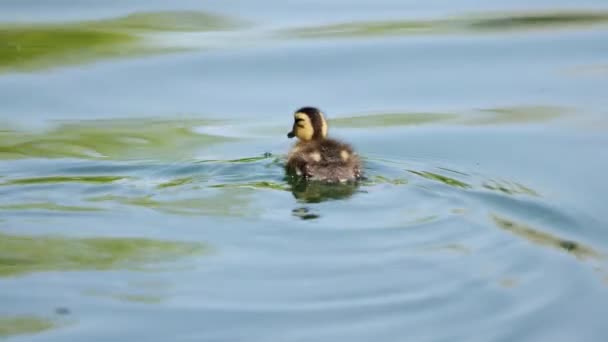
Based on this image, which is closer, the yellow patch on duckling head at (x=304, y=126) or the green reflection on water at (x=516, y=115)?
the yellow patch on duckling head at (x=304, y=126)

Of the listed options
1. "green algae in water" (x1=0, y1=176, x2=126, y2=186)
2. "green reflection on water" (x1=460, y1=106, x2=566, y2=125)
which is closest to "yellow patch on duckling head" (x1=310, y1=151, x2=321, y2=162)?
"green algae in water" (x1=0, y1=176, x2=126, y2=186)

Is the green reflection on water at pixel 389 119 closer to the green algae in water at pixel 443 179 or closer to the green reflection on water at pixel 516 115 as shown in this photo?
the green reflection on water at pixel 516 115

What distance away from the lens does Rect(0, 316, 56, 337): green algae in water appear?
20.6ft

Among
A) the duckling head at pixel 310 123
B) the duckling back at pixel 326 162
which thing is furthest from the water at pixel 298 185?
the duckling head at pixel 310 123

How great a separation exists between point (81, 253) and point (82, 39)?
546 centimetres

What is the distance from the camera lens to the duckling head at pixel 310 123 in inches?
379

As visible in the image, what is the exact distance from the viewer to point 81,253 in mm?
7395

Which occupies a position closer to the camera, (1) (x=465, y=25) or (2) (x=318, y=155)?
(2) (x=318, y=155)

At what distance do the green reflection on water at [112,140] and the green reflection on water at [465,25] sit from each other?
2555mm

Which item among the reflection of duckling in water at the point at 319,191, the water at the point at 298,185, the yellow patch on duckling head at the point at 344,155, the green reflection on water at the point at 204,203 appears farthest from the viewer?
the yellow patch on duckling head at the point at 344,155

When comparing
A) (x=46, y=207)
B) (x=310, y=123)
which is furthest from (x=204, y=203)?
(x=310, y=123)

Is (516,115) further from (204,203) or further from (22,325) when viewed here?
(22,325)

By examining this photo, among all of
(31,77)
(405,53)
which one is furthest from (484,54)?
(31,77)

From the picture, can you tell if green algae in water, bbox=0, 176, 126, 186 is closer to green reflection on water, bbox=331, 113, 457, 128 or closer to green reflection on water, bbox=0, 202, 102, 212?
green reflection on water, bbox=0, 202, 102, 212
